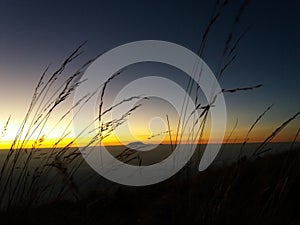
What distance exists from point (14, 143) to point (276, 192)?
1.37m

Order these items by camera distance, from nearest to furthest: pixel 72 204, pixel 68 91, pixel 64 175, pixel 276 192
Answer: pixel 276 192 < pixel 64 175 < pixel 72 204 < pixel 68 91

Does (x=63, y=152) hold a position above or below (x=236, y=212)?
above

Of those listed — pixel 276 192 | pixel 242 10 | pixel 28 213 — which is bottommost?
pixel 28 213

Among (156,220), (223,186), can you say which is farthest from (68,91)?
(156,220)

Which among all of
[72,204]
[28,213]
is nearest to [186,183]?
[72,204]

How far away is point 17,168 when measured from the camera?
1.87 metres

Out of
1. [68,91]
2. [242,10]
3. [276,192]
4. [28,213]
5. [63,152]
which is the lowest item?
[28,213]

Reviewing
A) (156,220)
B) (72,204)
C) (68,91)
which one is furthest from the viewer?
(156,220)

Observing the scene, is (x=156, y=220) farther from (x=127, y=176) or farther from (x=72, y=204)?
(x=72, y=204)

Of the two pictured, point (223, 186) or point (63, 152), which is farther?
point (63, 152)

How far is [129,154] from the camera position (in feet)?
6.24

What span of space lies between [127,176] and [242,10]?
→ 1.08 metres

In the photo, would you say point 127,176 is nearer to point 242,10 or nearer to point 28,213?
point 28,213

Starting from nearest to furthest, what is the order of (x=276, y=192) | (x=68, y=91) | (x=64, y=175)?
(x=276, y=192)
(x=64, y=175)
(x=68, y=91)
